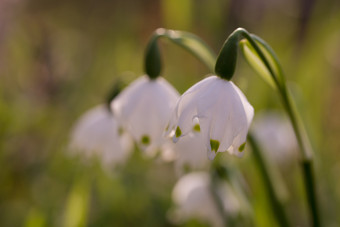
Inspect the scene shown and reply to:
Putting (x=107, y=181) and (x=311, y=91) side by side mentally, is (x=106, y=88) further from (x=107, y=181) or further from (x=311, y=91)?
(x=311, y=91)

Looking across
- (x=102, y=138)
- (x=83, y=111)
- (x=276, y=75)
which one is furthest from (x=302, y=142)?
(x=83, y=111)

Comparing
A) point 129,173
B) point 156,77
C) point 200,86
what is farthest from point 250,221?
point 129,173

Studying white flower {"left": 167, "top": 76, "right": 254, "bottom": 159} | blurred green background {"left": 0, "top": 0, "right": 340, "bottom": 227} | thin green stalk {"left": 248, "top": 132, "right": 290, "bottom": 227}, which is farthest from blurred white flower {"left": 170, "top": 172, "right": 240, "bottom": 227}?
white flower {"left": 167, "top": 76, "right": 254, "bottom": 159}

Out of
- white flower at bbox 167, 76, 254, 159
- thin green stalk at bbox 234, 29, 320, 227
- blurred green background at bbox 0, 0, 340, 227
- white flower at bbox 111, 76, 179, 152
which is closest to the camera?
white flower at bbox 167, 76, 254, 159

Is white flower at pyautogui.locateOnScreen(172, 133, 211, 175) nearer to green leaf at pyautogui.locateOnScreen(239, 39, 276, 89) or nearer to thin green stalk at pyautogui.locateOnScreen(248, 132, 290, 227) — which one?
thin green stalk at pyautogui.locateOnScreen(248, 132, 290, 227)

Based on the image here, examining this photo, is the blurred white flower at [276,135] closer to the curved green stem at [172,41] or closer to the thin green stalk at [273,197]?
the thin green stalk at [273,197]

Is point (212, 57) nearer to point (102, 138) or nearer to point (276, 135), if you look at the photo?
point (102, 138)
